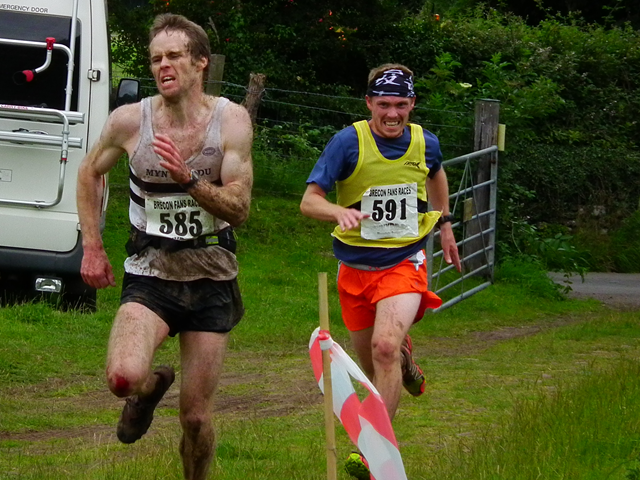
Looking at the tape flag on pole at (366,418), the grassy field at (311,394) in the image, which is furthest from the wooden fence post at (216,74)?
the tape flag on pole at (366,418)

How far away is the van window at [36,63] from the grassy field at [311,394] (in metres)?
1.76

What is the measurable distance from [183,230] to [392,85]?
1800 mm

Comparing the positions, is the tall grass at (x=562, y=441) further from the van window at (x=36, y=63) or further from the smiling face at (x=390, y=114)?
the van window at (x=36, y=63)

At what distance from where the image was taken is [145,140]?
498cm

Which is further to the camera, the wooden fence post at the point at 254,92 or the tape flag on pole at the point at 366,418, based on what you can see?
the wooden fence post at the point at 254,92

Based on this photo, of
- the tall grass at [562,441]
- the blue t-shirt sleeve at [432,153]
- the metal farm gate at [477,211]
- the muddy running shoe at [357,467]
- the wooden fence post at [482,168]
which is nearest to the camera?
the tall grass at [562,441]

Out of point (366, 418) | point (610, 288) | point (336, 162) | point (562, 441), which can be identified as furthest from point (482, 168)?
point (366, 418)

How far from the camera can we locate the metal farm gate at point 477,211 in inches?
539

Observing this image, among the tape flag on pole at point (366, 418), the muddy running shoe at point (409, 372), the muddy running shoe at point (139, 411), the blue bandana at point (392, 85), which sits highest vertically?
the blue bandana at point (392, 85)

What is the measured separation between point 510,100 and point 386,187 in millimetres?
9117

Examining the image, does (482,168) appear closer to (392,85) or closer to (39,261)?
(39,261)

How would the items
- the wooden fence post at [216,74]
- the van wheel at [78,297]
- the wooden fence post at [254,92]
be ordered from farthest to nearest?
the wooden fence post at [254,92] → the wooden fence post at [216,74] → the van wheel at [78,297]

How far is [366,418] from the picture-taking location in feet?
14.9

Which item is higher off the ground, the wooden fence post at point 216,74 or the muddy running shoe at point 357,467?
the wooden fence post at point 216,74
